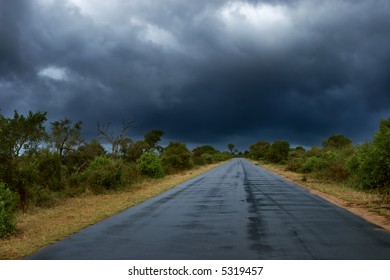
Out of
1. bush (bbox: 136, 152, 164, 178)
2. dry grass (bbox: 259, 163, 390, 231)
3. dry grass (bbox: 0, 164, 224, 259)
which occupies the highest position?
bush (bbox: 136, 152, 164, 178)

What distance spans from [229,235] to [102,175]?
16347mm

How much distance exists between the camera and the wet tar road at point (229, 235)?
859cm

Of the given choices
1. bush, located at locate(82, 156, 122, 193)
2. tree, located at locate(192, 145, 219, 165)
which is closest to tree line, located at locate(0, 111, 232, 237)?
bush, located at locate(82, 156, 122, 193)

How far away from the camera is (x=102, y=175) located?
2567cm

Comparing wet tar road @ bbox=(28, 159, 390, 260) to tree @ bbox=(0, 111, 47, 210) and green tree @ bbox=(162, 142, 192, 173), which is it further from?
green tree @ bbox=(162, 142, 192, 173)

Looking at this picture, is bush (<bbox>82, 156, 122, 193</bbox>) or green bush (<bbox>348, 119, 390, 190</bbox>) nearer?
green bush (<bbox>348, 119, 390, 190</bbox>)

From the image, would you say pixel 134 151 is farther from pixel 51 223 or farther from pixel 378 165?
pixel 51 223

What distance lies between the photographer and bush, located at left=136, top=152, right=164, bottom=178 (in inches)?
1554

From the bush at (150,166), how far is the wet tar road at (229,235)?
74.5 ft

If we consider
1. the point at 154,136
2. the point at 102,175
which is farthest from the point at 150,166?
A: the point at 154,136

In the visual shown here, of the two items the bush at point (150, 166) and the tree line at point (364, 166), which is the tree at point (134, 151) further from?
the tree line at point (364, 166)

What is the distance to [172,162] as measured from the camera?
56219mm

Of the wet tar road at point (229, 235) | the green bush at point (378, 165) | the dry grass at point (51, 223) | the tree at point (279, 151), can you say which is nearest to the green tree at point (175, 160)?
the tree at point (279, 151)

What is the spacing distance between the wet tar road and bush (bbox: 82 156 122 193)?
9.47 metres
